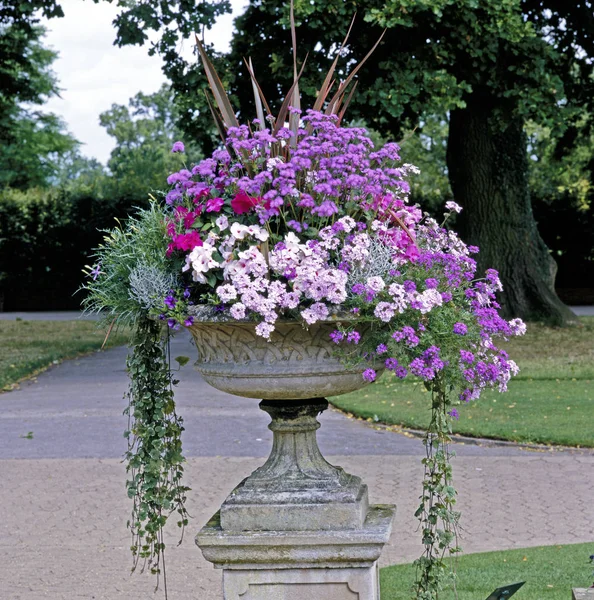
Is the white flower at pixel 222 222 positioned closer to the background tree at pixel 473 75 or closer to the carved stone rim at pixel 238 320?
the carved stone rim at pixel 238 320

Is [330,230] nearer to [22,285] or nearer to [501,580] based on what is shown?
[501,580]

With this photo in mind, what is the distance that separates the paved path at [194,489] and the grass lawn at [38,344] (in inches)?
127

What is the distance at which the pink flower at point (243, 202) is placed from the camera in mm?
3506

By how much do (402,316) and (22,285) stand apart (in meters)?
25.0

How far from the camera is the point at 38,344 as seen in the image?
696 inches

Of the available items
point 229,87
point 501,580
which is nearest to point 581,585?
point 501,580

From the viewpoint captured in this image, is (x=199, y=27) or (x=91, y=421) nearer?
(x=91, y=421)

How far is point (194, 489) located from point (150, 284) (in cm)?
389

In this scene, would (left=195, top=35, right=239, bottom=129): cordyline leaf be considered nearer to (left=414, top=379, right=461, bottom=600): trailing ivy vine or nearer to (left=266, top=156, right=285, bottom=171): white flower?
(left=266, top=156, right=285, bottom=171): white flower

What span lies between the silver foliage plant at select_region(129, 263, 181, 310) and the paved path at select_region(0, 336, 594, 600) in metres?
2.14

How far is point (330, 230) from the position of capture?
346cm

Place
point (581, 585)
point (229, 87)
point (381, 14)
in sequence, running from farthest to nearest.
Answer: point (229, 87) → point (381, 14) → point (581, 585)

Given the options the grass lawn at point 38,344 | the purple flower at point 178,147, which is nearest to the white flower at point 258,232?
the purple flower at point 178,147

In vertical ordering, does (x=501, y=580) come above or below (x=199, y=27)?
below
